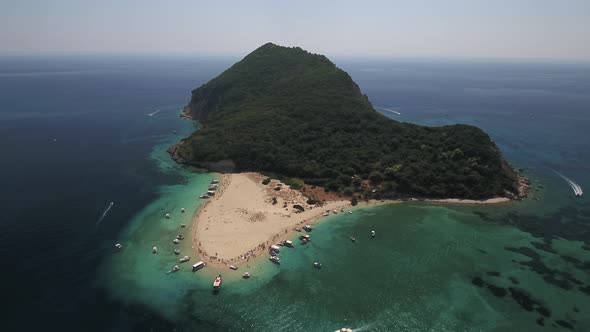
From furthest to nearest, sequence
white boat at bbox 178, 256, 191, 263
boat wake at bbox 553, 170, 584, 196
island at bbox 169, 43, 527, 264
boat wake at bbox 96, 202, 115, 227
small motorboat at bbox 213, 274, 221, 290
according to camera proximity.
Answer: boat wake at bbox 553, 170, 584, 196 → island at bbox 169, 43, 527, 264 → boat wake at bbox 96, 202, 115, 227 → white boat at bbox 178, 256, 191, 263 → small motorboat at bbox 213, 274, 221, 290

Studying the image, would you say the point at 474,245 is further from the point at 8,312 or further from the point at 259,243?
the point at 8,312

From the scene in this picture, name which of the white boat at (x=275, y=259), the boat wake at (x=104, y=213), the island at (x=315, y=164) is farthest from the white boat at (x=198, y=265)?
the boat wake at (x=104, y=213)

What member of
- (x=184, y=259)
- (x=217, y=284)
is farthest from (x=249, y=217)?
(x=217, y=284)

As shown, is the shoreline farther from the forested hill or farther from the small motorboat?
the forested hill

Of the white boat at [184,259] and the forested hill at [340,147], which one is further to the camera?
the forested hill at [340,147]

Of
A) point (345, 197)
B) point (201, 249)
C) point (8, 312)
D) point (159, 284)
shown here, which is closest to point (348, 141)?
point (345, 197)

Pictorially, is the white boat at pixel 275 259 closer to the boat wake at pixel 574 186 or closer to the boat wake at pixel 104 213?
the boat wake at pixel 104 213

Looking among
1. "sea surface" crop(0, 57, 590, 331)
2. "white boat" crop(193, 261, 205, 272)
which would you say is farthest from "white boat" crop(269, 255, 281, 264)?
"white boat" crop(193, 261, 205, 272)
